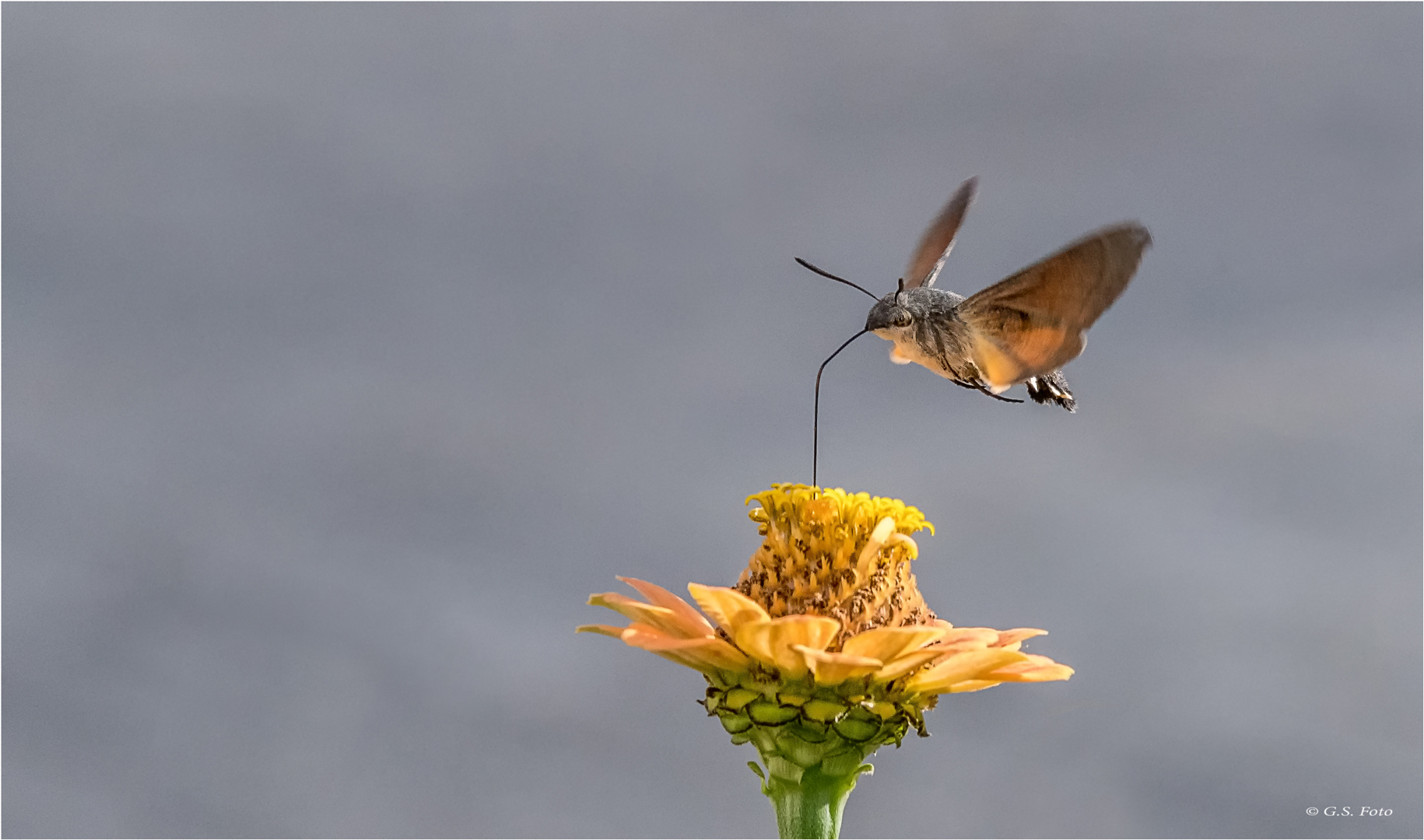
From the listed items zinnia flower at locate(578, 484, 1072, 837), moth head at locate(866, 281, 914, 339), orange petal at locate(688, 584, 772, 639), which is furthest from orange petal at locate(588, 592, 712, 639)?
moth head at locate(866, 281, 914, 339)

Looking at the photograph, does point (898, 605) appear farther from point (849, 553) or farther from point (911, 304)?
point (911, 304)

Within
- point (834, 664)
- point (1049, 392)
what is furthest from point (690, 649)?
point (1049, 392)

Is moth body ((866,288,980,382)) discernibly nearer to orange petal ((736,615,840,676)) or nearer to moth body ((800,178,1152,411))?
moth body ((800,178,1152,411))

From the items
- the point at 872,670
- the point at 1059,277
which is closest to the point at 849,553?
the point at 872,670

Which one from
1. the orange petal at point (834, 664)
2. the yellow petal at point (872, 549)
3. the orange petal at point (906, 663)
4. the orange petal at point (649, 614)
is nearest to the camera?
the orange petal at point (834, 664)

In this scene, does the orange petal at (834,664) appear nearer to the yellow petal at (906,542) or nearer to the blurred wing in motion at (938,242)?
the yellow petal at (906,542)

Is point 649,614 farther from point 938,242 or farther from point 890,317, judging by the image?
point 938,242

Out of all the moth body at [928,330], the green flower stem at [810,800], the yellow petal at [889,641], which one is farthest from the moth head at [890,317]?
the green flower stem at [810,800]
